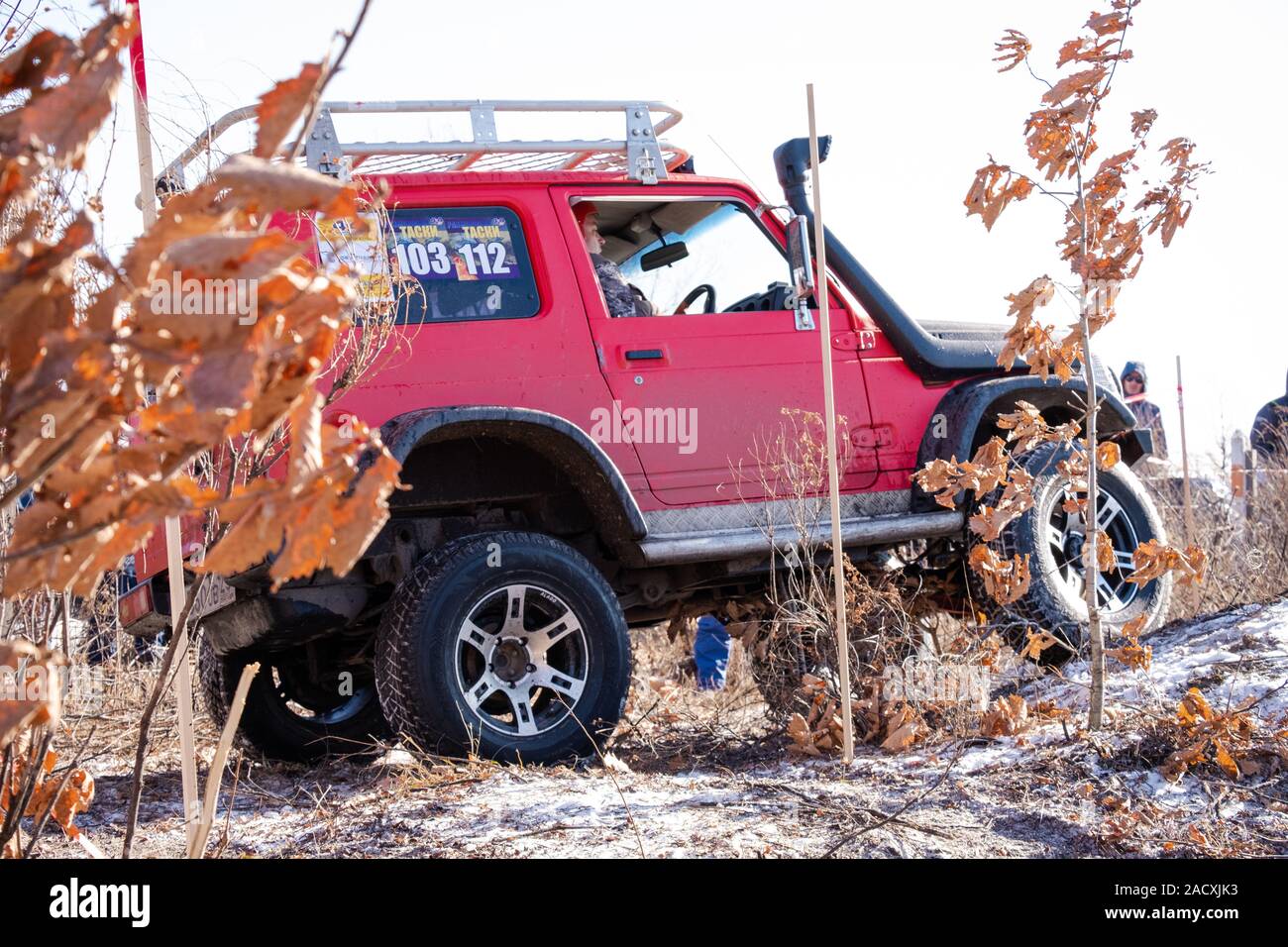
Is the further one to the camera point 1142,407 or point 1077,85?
point 1142,407

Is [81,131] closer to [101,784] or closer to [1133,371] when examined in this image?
[101,784]

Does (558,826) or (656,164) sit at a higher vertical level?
(656,164)

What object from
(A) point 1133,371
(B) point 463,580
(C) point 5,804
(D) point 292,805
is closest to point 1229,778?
(B) point 463,580

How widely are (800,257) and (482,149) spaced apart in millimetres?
1325

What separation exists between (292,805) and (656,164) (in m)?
2.53

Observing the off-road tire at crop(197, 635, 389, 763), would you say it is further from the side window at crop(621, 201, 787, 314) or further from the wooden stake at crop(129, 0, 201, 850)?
the wooden stake at crop(129, 0, 201, 850)

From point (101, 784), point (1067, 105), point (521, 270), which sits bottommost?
point (101, 784)

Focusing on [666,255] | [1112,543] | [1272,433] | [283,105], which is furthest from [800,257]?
[1272,433]

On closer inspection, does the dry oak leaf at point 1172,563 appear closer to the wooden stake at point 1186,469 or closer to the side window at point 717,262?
the side window at point 717,262

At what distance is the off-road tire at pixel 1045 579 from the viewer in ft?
17.1

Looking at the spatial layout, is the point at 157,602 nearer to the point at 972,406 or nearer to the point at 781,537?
the point at 781,537

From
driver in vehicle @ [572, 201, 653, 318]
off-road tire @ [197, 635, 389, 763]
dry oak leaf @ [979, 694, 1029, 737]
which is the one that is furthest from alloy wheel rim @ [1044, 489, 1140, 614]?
off-road tire @ [197, 635, 389, 763]

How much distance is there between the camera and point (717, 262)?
5.40 metres

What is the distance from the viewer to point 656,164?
16.1 feet
